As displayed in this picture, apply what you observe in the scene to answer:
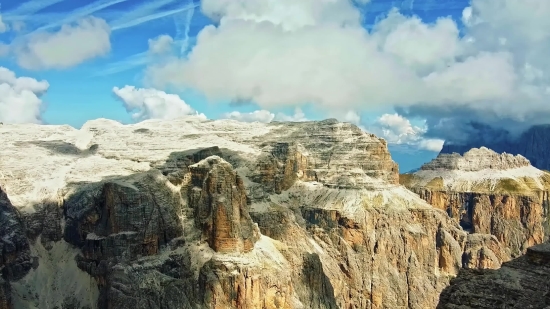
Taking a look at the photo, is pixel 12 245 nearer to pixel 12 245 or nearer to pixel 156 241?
pixel 12 245

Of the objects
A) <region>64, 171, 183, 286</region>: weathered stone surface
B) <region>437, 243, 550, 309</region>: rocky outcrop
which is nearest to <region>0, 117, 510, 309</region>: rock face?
<region>64, 171, 183, 286</region>: weathered stone surface

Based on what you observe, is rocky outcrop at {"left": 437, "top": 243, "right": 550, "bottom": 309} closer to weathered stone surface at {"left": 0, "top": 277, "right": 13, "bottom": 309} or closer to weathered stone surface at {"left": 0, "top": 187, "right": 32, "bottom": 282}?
weathered stone surface at {"left": 0, "top": 277, "right": 13, "bottom": 309}

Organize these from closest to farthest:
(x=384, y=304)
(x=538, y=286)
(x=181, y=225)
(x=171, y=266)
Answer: (x=538, y=286)
(x=171, y=266)
(x=181, y=225)
(x=384, y=304)

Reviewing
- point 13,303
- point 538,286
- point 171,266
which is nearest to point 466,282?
point 538,286

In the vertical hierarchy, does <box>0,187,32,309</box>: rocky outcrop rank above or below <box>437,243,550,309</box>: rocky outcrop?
below

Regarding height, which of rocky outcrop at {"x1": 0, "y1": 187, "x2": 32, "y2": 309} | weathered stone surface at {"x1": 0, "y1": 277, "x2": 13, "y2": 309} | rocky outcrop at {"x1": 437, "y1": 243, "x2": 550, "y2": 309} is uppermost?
rocky outcrop at {"x1": 437, "y1": 243, "x2": 550, "y2": 309}

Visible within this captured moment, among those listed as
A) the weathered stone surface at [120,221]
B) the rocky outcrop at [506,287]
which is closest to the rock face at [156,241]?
the weathered stone surface at [120,221]

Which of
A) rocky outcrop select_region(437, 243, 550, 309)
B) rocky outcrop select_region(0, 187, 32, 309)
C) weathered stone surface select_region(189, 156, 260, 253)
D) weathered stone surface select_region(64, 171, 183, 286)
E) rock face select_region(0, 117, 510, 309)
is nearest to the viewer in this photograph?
rocky outcrop select_region(437, 243, 550, 309)

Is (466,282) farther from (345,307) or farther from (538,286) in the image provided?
(345,307)

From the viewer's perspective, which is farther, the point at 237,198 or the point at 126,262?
the point at 237,198

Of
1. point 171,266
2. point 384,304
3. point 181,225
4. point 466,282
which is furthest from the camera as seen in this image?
point 384,304
